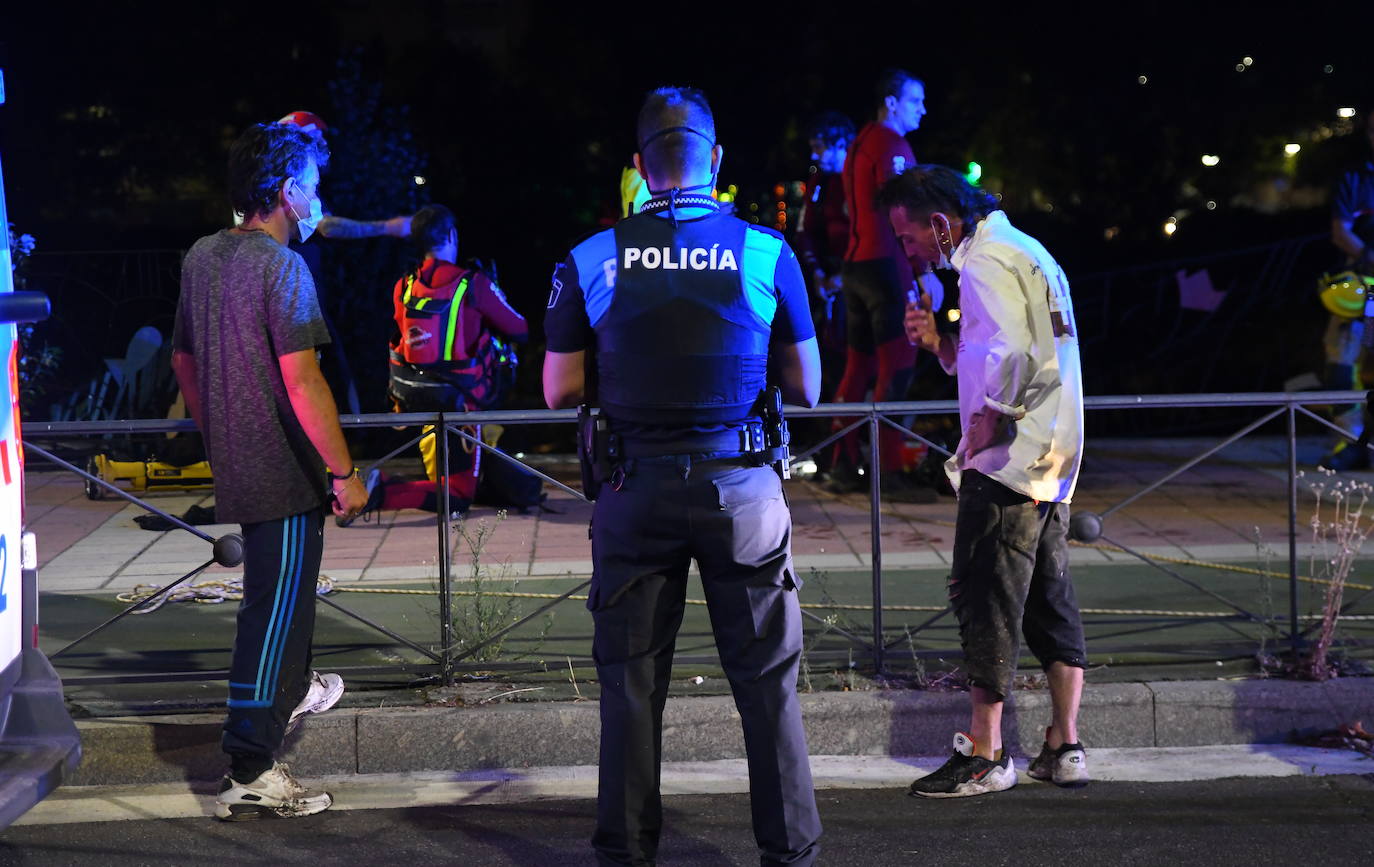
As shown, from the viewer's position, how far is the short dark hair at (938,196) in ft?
15.8

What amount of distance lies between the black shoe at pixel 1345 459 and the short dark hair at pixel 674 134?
7.17 meters

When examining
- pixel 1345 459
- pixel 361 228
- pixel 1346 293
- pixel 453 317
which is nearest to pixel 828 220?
pixel 453 317

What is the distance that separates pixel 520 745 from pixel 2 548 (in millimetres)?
1990

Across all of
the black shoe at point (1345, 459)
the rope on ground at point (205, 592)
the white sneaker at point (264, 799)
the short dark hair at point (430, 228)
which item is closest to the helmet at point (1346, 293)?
the black shoe at point (1345, 459)

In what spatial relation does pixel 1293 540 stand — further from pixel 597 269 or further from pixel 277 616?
pixel 277 616

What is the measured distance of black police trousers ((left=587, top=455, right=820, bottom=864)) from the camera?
3.84 metres

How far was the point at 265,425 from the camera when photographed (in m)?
4.61

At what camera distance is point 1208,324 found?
15.0 m

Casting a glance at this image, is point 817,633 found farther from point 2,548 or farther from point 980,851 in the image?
point 2,548

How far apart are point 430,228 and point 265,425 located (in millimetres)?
4031

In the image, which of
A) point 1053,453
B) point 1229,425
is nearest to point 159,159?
point 1229,425

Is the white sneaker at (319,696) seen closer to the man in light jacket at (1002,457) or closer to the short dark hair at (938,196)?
the man in light jacket at (1002,457)

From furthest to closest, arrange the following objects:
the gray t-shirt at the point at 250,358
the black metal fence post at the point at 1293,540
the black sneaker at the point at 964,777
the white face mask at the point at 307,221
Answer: the black metal fence post at the point at 1293,540 → the black sneaker at the point at 964,777 → the white face mask at the point at 307,221 → the gray t-shirt at the point at 250,358

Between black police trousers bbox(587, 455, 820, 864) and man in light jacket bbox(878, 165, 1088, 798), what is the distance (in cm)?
108
